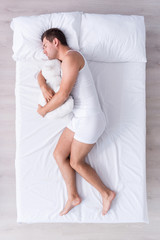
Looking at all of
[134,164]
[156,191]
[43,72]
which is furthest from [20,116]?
[156,191]

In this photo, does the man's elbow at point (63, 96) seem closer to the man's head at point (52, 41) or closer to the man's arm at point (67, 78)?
the man's arm at point (67, 78)

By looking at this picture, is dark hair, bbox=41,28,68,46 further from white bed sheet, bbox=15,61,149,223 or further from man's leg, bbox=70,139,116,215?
man's leg, bbox=70,139,116,215

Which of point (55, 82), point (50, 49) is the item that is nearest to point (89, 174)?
point (55, 82)

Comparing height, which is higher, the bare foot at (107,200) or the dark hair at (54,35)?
the dark hair at (54,35)

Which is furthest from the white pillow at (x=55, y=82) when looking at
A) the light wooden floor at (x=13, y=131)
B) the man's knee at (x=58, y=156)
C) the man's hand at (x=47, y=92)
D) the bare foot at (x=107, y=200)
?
the bare foot at (x=107, y=200)

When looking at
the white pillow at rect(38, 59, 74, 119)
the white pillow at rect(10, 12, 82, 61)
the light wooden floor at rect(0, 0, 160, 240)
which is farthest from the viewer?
the light wooden floor at rect(0, 0, 160, 240)

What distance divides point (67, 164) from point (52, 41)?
0.75m

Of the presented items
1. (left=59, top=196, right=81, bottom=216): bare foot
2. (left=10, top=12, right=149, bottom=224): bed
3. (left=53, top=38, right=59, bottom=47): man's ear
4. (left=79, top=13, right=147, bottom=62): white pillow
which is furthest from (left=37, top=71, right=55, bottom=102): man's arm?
(left=59, top=196, right=81, bottom=216): bare foot

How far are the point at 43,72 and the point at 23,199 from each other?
804 millimetres

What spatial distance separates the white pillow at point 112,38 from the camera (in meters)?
1.52

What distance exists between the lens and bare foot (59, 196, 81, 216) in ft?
4.82

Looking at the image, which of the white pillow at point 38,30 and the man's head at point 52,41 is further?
the white pillow at point 38,30

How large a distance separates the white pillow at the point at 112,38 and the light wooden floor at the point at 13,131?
32 centimetres

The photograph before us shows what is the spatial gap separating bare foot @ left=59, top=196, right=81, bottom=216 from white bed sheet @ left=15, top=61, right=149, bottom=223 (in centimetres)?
3
